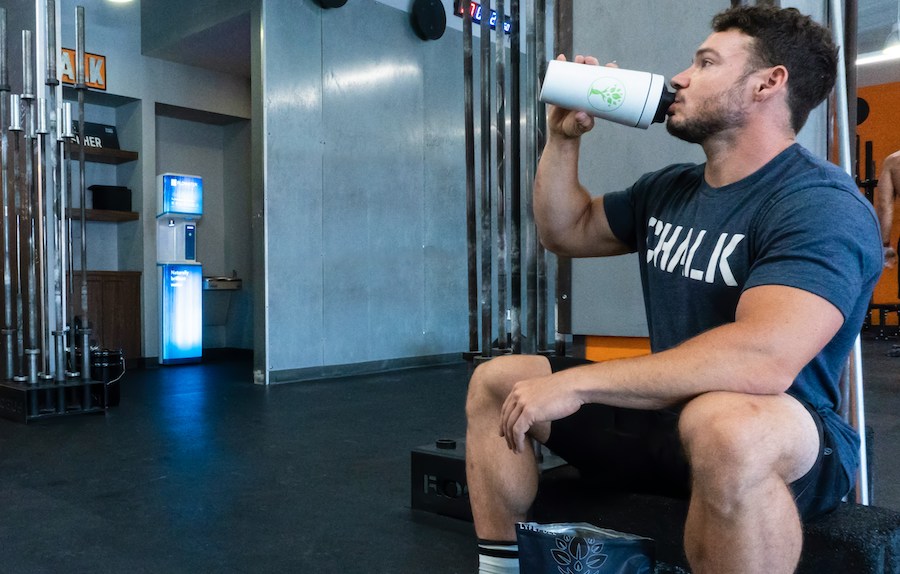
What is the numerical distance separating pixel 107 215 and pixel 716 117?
207 inches

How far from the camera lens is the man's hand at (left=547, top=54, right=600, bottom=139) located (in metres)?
1.40

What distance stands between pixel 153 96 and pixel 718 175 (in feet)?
17.8

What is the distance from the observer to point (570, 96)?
1.31 metres

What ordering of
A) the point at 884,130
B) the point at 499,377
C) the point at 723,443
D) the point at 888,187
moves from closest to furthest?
the point at 723,443 → the point at 499,377 → the point at 888,187 → the point at 884,130

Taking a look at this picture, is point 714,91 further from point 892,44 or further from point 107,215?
point 892,44

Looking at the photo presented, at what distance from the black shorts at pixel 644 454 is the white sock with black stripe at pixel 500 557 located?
19 cm

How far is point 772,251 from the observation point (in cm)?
109

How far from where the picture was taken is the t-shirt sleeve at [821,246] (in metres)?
1.04

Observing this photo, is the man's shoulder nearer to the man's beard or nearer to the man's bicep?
the man's beard

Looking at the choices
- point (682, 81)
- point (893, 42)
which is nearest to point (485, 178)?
point (682, 81)

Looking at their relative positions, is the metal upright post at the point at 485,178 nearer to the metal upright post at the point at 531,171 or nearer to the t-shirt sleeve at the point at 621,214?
the metal upright post at the point at 531,171

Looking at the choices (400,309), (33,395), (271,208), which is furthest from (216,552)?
(400,309)

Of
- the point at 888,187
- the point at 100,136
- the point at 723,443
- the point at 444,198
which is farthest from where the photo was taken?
the point at 444,198

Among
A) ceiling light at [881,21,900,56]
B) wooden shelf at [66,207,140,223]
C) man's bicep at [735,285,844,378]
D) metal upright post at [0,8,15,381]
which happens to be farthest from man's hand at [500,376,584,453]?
ceiling light at [881,21,900,56]
